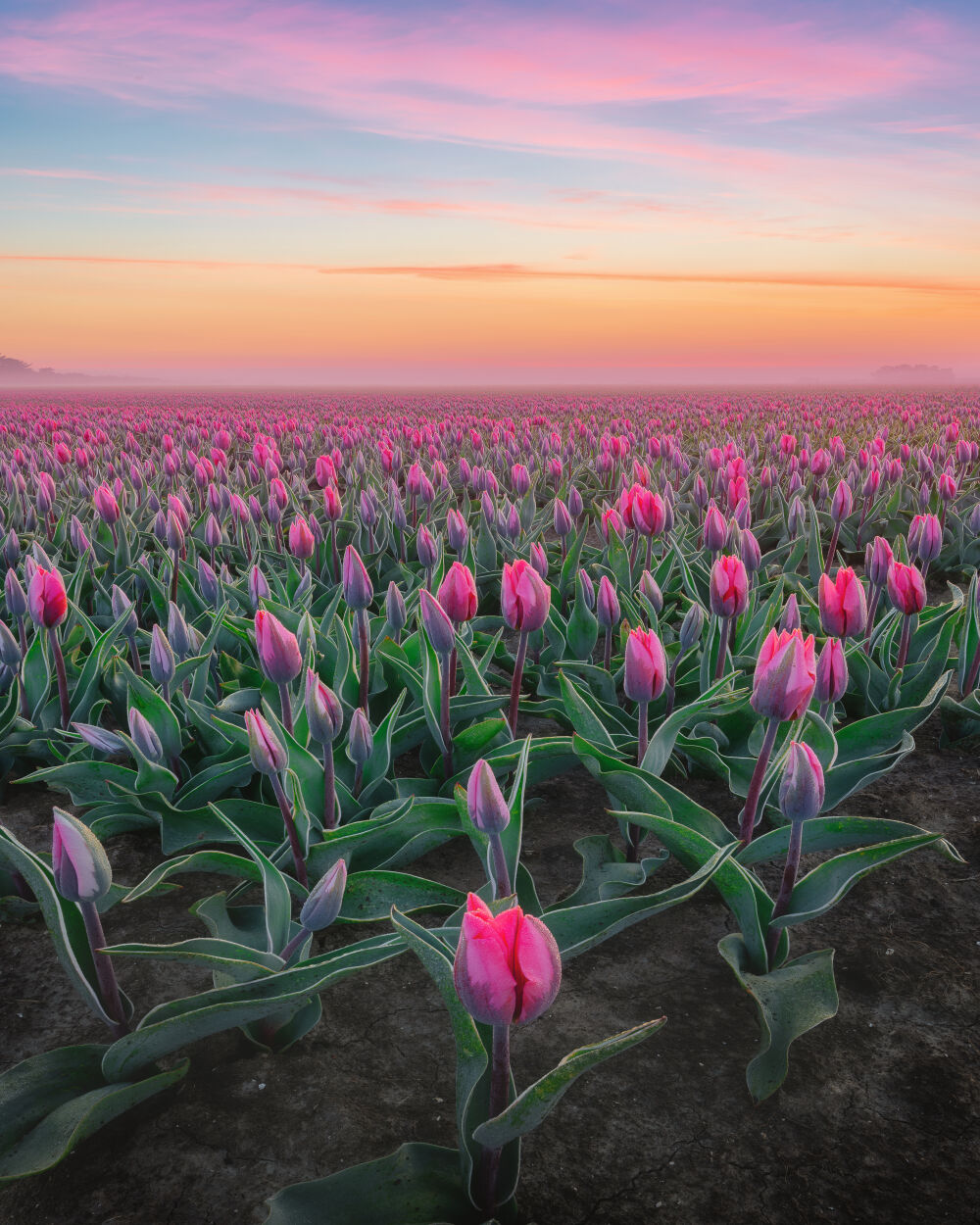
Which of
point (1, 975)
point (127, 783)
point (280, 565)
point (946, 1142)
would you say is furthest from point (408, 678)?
point (280, 565)

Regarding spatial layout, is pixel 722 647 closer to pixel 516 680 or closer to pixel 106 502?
pixel 516 680

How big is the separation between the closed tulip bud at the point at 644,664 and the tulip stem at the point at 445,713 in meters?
0.63

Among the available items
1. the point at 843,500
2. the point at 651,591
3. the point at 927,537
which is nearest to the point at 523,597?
the point at 651,591

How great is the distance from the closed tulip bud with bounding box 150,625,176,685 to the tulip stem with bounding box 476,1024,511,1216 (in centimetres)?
186

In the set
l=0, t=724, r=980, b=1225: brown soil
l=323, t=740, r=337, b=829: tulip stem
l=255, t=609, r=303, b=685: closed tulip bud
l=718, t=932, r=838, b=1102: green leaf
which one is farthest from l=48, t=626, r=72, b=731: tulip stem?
l=718, t=932, r=838, b=1102: green leaf

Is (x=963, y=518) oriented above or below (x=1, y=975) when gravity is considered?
above

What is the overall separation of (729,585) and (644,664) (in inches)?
27.8

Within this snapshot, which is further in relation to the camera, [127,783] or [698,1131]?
[127,783]

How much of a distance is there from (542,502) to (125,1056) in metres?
7.64

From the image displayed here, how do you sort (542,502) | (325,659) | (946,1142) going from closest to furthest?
(946,1142), (325,659), (542,502)

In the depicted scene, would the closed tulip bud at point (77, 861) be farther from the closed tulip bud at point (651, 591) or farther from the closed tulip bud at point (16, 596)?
the closed tulip bud at point (651, 591)

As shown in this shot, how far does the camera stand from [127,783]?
8.43 ft

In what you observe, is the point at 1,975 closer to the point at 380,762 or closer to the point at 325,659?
the point at 380,762

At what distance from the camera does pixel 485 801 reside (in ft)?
4.89
